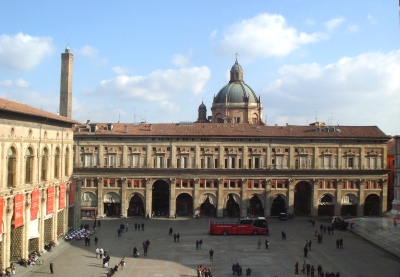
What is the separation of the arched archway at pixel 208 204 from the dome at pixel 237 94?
33.0 m

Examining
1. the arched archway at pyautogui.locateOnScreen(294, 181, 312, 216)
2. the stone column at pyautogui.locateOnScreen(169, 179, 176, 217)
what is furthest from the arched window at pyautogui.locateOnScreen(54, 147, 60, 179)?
the arched archway at pyautogui.locateOnScreen(294, 181, 312, 216)

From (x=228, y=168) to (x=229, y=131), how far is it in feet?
Answer: 19.5

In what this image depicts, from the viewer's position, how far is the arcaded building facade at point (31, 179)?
40094 millimetres

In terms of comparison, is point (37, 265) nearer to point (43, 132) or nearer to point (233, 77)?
point (43, 132)

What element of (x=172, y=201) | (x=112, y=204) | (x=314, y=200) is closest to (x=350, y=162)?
(x=314, y=200)

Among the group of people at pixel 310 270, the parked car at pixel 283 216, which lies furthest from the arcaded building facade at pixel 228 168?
the group of people at pixel 310 270

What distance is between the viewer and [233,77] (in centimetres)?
10950

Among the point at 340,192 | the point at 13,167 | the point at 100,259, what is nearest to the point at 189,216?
the point at 340,192

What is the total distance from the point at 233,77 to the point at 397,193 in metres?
53.2

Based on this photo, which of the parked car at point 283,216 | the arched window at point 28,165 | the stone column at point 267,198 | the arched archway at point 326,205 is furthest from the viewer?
the arched archway at point 326,205

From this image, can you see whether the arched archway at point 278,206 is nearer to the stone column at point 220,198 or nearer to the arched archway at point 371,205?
the stone column at point 220,198

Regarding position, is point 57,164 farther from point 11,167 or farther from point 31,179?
point 11,167

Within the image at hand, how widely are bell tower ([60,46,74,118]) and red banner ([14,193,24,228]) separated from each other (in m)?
46.8

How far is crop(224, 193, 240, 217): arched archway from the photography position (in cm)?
7562
